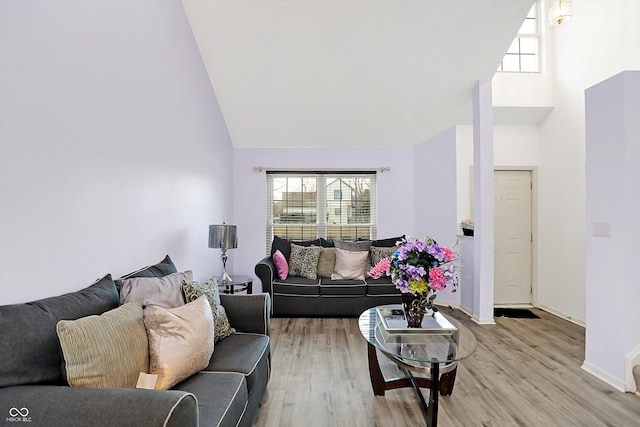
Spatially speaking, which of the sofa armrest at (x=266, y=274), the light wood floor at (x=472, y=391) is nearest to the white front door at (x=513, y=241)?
the light wood floor at (x=472, y=391)

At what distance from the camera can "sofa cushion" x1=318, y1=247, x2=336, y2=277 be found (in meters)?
4.59

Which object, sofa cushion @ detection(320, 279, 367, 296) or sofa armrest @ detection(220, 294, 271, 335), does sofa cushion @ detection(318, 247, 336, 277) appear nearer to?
sofa cushion @ detection(320, 279, 367, 296)

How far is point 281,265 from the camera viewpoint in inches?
172

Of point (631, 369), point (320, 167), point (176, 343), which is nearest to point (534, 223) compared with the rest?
point (631, 369)

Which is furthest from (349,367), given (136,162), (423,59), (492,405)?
(423,59)

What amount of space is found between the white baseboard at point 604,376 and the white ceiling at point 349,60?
3.12 m

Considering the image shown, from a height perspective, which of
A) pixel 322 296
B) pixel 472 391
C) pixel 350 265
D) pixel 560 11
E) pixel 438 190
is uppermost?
pixel 560 11

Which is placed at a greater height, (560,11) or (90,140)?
(560,11)

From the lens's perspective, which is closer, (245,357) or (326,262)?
(245,357)

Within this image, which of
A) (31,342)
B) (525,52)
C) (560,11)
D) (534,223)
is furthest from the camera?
(525,52)

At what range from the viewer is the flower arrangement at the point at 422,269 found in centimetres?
212

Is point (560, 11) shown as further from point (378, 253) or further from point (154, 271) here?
point (154, 271)

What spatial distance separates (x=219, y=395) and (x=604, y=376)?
9.43 feet

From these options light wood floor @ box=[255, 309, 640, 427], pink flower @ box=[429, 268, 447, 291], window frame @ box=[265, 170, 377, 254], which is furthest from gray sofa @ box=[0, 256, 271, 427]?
window frame @ box=[265, 170, 377, 254]
